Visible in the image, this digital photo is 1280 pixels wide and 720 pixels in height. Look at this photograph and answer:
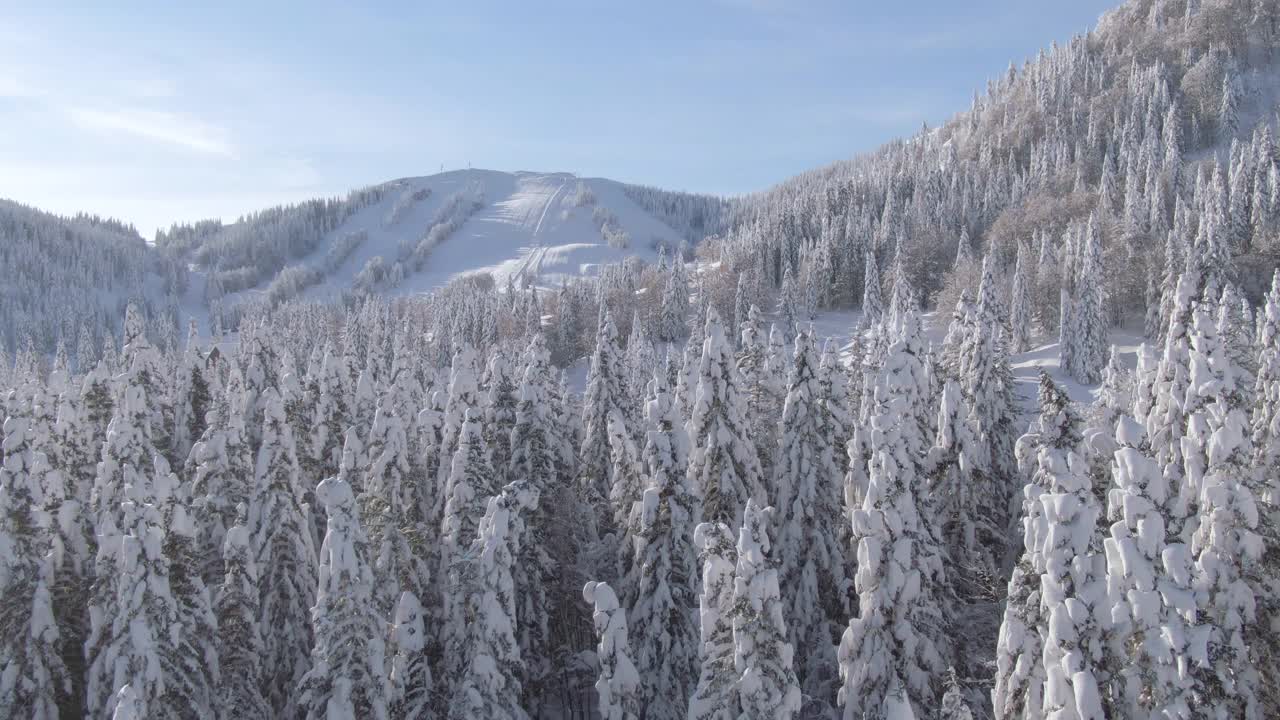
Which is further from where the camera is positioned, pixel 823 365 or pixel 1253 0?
→ pixel 1253 0

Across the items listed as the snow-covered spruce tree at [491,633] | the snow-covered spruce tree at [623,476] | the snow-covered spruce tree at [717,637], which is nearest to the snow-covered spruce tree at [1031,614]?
the snow-covered spruce tree at [717,637]

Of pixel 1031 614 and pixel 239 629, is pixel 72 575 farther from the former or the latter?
pixel 1031 614

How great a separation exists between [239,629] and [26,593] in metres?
5.55

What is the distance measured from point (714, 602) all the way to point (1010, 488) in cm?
1740

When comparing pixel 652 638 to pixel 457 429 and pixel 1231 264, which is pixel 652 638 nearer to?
pixel 457 429

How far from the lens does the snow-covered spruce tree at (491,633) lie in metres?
19.8

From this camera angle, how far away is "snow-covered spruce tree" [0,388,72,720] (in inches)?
838

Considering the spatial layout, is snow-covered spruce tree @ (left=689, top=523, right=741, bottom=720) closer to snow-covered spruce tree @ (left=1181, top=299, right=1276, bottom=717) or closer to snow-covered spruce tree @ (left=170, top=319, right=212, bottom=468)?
snow-covered spruce tree @ (left=1181, top=299, right=1276, bottom=717)

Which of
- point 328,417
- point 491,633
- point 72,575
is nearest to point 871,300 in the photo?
point 328,417

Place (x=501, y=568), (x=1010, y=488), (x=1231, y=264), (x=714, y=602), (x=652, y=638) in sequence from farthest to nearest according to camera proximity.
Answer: (x=1231, y=264) → (x=1010, y=488) → (x=652, y=638) → (x=501, y=568) → (x=714, y=602)

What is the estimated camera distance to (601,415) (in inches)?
1344

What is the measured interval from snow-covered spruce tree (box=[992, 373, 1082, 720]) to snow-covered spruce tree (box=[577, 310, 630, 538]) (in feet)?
63.4

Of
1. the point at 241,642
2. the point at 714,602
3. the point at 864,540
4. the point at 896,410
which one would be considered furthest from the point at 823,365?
the point at 241,642

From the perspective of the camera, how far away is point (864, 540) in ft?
62.9
